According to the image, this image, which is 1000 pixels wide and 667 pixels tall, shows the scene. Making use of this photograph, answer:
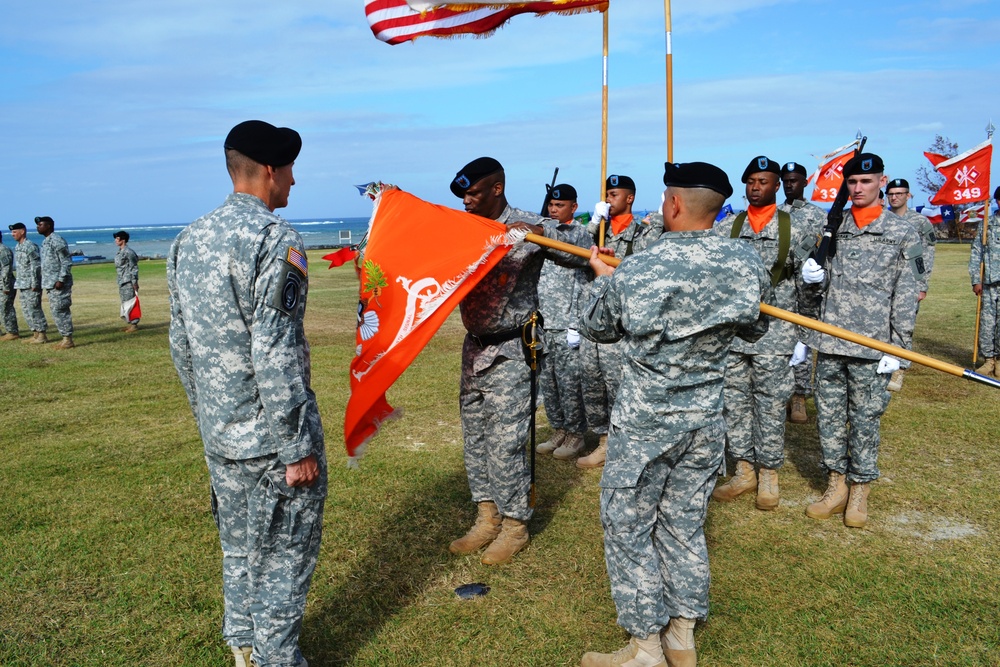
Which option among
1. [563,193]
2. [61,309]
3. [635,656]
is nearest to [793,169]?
[563,193]

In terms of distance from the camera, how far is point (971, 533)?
17.3 feet

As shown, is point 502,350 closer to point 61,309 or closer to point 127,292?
point 61,309

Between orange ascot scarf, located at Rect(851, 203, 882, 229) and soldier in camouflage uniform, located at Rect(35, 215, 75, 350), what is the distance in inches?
539

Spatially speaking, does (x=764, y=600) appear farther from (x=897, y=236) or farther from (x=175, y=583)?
(x=175, y=583)

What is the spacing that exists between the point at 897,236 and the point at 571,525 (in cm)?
323

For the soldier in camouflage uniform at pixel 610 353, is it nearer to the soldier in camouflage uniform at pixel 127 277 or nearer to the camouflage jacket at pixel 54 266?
the camouflage jacket at pixel 54 266

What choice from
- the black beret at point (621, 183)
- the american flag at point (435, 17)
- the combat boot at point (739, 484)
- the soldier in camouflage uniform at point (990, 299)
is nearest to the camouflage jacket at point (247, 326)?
the american flag at point (435, 17)

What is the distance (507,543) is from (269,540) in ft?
6.91

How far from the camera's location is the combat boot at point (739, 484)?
6.02 m

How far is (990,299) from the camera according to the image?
35.3ft

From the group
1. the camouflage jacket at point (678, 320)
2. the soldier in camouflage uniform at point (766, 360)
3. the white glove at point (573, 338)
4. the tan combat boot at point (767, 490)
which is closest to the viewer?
the camouflage jacket at point (678, 320)

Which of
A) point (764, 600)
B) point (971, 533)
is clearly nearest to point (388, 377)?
point (764, 600)

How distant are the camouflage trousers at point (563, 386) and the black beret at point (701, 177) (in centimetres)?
398

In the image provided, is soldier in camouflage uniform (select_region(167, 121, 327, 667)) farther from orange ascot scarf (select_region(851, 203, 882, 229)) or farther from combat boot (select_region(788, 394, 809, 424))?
combat boot (select_region(788, 394, 809, 424))
